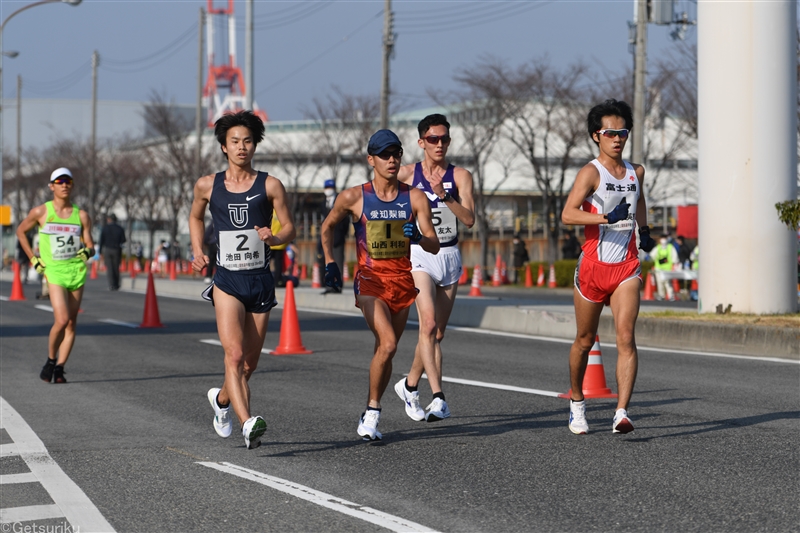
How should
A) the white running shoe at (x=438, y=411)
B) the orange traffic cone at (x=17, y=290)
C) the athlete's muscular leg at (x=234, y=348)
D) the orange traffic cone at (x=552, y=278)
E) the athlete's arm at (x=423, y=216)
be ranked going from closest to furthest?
the athlete's muscular leg at (x=234, y=348)
the athlete's arm at (x=423, y=216)
the white running shoe at (x=438, y=411)
the orange traffic cone at (x=17, y=290)
the orange traffic cone at (x=552, y=278)

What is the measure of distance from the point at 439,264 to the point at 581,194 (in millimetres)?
1372

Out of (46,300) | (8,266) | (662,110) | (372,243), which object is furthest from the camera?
(8,266)

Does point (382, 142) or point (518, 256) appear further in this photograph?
point (518, 256)

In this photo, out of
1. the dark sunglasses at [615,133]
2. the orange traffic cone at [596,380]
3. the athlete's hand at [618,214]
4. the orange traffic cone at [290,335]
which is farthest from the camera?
the orange traffic cone at [290,335]

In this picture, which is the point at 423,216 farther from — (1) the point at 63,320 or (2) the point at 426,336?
(1) the point at 63,320

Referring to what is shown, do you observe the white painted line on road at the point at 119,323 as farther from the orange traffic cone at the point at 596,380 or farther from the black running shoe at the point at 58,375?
the orange traffic cone at the point at 596,380

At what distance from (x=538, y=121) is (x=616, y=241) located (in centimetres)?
3783

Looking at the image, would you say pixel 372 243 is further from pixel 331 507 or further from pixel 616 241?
pixel 331 507

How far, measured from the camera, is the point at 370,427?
24.2 feet

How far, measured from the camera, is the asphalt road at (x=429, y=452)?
5.41 metres

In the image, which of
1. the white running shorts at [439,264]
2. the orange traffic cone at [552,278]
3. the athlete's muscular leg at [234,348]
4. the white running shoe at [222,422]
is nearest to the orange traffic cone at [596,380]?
the white running shorts at [439,264]

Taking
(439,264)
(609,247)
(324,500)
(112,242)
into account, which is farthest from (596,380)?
(112,242)

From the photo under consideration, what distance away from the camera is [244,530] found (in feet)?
16.8

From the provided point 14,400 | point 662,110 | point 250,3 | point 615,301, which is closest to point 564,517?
point 615,301
